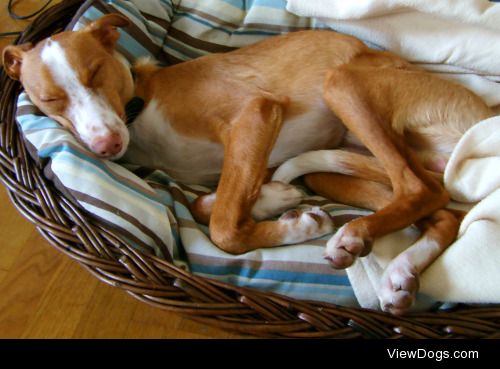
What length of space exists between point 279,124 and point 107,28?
74 cm

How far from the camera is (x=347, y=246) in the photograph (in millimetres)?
1519

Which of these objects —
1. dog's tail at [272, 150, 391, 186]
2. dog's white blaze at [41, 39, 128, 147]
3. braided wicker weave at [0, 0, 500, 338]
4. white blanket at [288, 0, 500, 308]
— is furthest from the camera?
dog's tail at [272, 150, 391, 186]

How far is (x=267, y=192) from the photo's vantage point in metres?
1.83

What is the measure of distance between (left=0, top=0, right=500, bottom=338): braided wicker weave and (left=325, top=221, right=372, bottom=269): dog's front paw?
146 millimetres

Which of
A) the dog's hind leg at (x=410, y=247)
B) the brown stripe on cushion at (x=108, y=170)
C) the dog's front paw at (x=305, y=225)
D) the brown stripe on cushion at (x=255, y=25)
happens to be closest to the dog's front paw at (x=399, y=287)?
the dog's hind leg at (x=410, y=247)

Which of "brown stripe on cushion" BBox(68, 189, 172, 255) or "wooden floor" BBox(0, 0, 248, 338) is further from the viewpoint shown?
"wooden floor" BBox(0, 0, 248, 338)

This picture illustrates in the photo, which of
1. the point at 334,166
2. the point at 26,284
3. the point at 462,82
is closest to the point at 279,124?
the point at 334,166

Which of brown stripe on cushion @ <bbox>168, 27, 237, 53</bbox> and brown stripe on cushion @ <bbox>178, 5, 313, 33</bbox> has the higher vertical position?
brown stripe on cushion @ <bbox>178, 5, 313, 33</bbox>

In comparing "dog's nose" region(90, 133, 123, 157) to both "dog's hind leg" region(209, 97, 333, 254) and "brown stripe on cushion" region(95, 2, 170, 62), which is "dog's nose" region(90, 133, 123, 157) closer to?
"dog's hind leg" region(209, 97, 333, 254)

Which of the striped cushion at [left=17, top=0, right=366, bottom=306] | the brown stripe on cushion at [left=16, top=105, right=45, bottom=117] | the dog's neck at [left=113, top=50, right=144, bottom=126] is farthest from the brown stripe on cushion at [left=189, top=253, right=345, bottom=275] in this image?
the brown stripe on cushion at [left=16, top=105, right=45, bottom=117]

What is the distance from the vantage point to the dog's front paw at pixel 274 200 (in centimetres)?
180

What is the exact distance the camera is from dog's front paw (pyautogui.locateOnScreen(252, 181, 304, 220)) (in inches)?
71.0

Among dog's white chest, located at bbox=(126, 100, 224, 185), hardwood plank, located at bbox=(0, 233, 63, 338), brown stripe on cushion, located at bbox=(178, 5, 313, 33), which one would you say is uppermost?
brown stripe on cushion, located at bbox=(178, 5, 313, 33)

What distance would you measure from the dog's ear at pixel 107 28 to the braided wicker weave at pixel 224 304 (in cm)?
68
